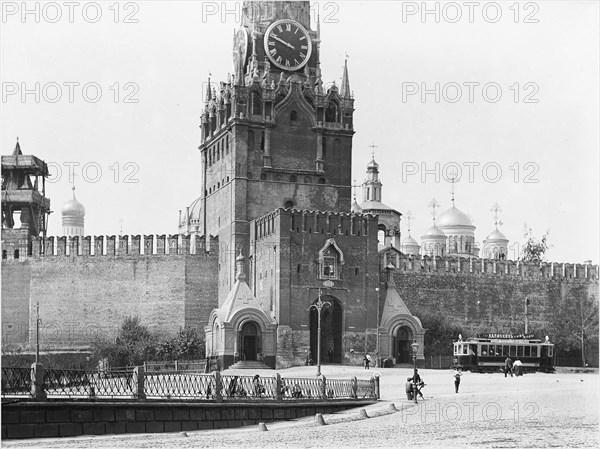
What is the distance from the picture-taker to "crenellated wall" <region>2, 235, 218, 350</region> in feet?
220

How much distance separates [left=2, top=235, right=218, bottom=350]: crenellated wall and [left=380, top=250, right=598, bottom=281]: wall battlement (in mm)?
10156

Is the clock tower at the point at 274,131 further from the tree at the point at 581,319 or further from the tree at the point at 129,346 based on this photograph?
the tree at the point at 581,319

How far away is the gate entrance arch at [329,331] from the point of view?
61312mm

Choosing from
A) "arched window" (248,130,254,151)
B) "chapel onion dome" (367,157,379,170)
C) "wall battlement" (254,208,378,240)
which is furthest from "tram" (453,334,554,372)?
"chapel onion dome" (367,157,379,170)

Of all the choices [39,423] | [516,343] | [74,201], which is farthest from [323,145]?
[74,201]

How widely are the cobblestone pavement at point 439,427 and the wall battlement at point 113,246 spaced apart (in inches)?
1070

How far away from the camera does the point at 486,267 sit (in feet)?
242

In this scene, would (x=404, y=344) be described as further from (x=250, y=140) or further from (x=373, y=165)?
(x=373, y=165)

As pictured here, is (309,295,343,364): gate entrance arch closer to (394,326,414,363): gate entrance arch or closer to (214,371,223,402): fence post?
(394,326,414,363): gate entrance arch

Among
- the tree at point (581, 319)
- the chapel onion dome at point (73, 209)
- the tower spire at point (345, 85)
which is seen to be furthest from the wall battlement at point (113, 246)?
the chapel onion dome at point (73, 209)

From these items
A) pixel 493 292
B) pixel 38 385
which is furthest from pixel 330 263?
pixel 38 385

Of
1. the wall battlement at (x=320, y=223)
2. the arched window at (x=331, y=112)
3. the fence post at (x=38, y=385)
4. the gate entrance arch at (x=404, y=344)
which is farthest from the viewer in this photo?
the arched window at (x=331, y=112)

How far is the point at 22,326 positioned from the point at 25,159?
9759 mm

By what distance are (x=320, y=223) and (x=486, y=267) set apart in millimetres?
15315
